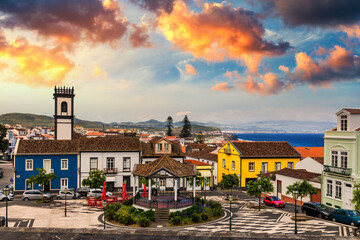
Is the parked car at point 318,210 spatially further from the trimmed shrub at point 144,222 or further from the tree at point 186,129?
the tree at point 186,129

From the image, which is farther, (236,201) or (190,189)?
(190,189)

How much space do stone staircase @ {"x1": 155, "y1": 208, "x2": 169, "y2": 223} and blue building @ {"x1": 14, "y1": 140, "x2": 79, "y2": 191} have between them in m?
24.7

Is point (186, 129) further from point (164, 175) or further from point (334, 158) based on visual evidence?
point (164, 175)

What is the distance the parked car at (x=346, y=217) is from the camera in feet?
98.8

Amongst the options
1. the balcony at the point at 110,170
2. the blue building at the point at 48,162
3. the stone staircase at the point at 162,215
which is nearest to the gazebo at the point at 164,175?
the stone staircase at the point at 162,215

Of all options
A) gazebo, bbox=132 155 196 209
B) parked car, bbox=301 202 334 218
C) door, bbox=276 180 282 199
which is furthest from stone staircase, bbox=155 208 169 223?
door, bbox=276 180 282 199

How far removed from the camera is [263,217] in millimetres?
34969

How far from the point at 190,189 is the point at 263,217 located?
22128mm

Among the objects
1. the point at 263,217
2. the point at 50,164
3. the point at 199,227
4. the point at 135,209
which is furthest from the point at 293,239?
the point at 50,164

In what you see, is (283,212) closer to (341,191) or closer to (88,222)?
(341,191)

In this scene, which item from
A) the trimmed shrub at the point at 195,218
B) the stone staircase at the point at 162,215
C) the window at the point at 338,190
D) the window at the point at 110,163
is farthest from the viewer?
the window at the point at 110,163

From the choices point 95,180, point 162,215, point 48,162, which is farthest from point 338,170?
point 48,162

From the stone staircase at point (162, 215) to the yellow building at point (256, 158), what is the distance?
25.9m

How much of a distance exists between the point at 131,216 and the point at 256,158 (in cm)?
3187
